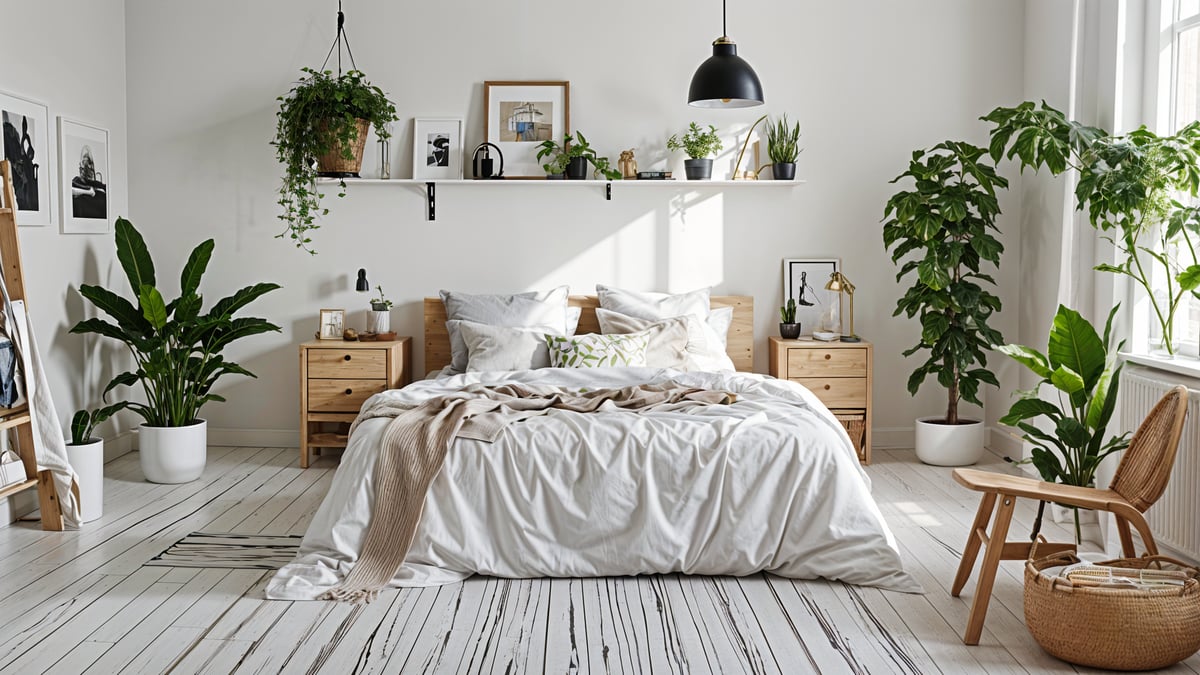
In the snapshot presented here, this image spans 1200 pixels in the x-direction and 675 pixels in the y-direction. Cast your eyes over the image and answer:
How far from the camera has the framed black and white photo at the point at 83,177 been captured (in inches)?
200

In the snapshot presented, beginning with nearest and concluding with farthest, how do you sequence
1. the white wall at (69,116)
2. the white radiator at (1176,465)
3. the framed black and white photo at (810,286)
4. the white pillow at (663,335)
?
the white radiator at (1176,465), the white wall at (69,116), the white pillow at (663,335), the framed black and white photo at (810,286)

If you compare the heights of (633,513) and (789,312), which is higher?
(789,312)

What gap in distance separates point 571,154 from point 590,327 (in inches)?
38.0

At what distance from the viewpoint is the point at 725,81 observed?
181 inches

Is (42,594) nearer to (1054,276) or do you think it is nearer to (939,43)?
(1054,276)

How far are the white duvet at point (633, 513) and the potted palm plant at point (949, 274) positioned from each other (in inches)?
77.2

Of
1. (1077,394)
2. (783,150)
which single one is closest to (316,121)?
(783,150)

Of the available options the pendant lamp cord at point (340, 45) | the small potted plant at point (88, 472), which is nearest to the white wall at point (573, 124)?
the pendant lamp cord at point (340, 45)

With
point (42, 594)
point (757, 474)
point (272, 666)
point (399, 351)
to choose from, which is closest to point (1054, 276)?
point (757, 474)

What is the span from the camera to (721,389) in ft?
14.7

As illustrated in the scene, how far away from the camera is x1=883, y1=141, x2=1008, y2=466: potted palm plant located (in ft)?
17.0

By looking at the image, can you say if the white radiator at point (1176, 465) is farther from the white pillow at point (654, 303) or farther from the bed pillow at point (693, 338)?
the white pillow at point (654, 303)

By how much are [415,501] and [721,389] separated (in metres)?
1.53

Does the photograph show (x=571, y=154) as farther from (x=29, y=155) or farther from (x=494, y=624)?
(x=494, y=624)
